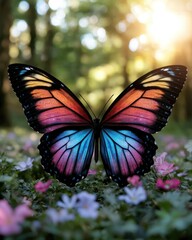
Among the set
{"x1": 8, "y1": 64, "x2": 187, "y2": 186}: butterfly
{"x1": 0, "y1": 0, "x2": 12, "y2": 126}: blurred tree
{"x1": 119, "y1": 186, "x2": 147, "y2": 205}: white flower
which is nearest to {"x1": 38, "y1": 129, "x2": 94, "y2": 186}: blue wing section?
{"x1": 8, "y1": 64, "x2": 187, "y2": 186}: butterfly

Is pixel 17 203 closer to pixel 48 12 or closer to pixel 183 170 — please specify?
pixel 183 170

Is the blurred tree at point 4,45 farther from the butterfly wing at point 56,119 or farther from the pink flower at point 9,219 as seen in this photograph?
the pink flower at point 9,219

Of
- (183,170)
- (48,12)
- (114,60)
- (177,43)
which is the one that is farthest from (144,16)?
(183,170)

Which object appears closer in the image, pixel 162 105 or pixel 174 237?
pixel 174 237

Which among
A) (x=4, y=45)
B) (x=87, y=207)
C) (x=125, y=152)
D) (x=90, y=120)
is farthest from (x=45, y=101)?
(x=4, y=45)

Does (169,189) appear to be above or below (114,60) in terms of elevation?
below

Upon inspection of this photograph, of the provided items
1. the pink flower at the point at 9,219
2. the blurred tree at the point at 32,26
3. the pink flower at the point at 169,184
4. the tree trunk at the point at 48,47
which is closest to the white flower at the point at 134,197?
the pink flower at the point at 169,184

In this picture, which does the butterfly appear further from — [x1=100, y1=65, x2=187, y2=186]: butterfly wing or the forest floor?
the forest floor

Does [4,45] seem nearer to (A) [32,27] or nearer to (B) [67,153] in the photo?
(A) [32,27]
